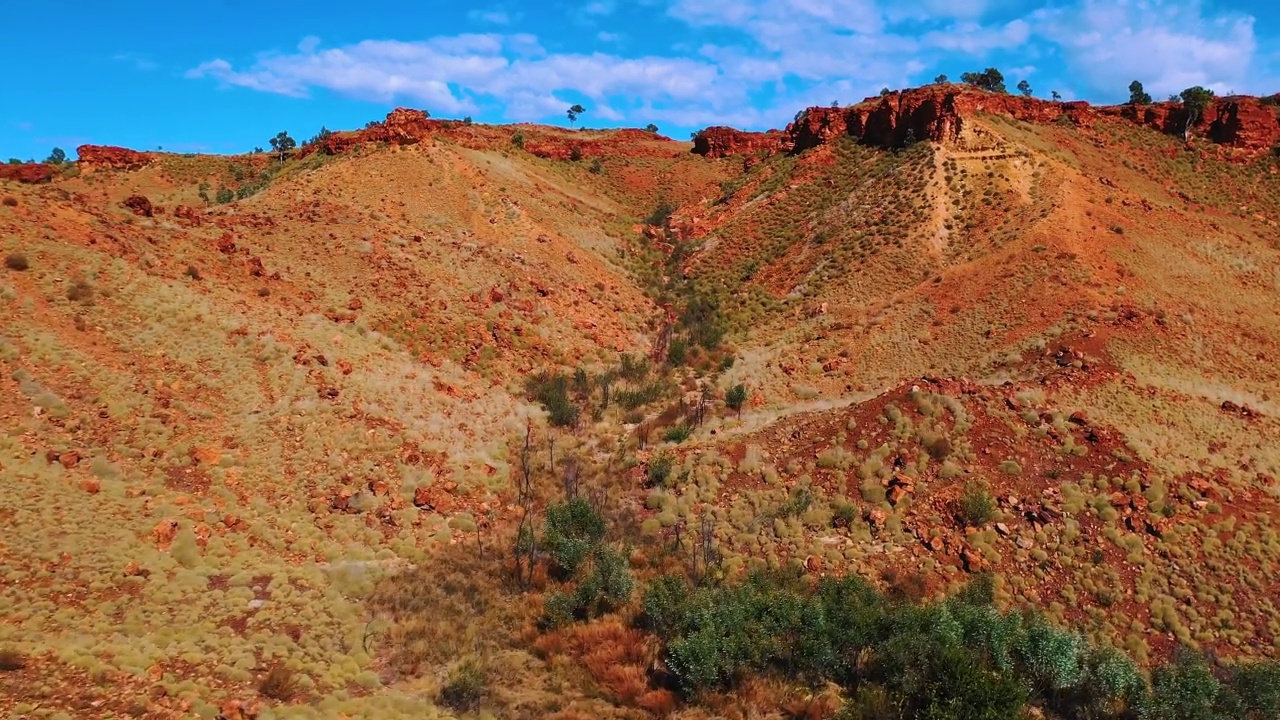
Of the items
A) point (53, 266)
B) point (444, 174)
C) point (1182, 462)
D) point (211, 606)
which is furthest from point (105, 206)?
point (1182, 462)

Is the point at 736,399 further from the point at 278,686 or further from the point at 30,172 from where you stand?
the point at 30,172

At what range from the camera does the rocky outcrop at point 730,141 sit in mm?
57562

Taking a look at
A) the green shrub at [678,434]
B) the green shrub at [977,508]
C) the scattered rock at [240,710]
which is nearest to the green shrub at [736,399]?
the green shrub at [678,434]

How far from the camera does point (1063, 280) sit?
24938 mm

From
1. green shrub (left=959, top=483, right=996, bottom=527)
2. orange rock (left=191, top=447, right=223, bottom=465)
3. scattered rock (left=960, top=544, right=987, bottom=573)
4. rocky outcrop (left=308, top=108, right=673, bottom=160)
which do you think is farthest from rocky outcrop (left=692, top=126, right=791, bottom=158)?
orange rock (left=191, top=447, right=223, bottom=465)

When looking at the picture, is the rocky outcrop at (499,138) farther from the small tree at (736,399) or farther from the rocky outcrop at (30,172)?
the small tree at (736,399)

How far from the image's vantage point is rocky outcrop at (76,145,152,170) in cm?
4900

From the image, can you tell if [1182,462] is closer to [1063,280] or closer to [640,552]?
[1063,280]

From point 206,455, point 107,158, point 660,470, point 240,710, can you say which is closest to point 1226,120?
point 660,470

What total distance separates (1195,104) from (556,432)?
46.9 m

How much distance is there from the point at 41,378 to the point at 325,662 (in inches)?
352

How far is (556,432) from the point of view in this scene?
2072 cm

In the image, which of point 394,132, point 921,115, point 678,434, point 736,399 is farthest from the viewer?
point 921,115

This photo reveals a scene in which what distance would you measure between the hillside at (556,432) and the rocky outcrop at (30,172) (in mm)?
21893
